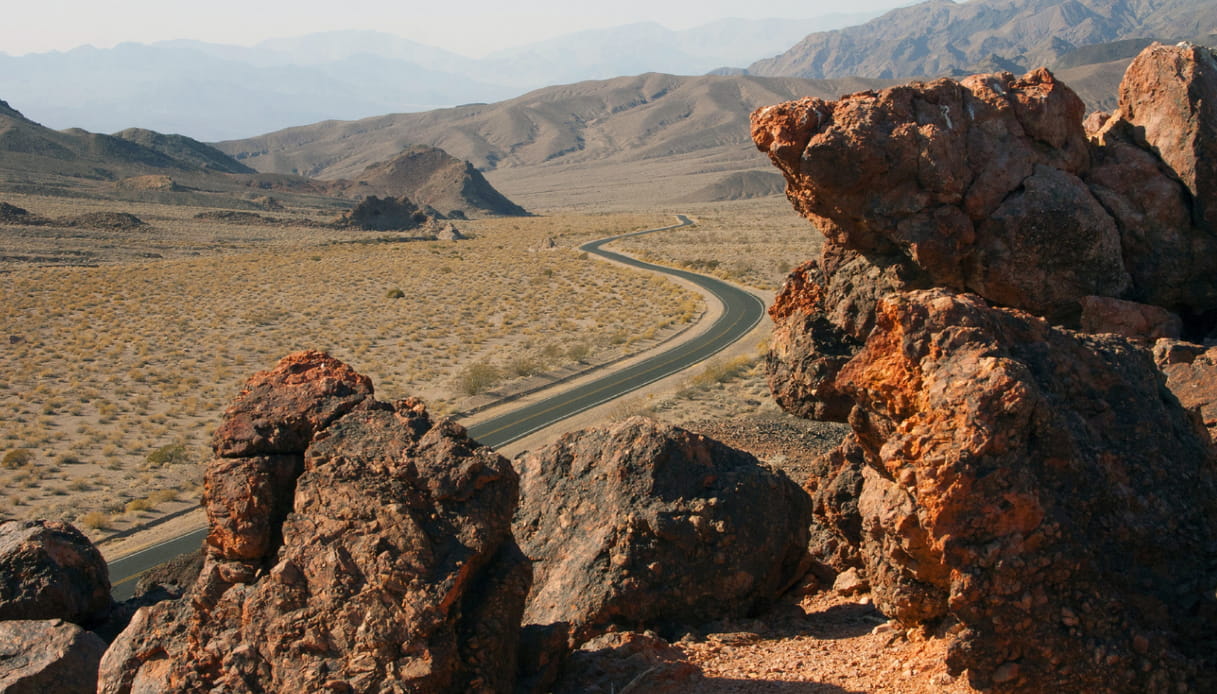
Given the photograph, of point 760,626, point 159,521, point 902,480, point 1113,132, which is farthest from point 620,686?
point 159,521

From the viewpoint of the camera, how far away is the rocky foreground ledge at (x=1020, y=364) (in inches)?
270

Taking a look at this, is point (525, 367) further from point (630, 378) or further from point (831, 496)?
point (831, 496)

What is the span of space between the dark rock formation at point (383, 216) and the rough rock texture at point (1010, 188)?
99732 millimetres

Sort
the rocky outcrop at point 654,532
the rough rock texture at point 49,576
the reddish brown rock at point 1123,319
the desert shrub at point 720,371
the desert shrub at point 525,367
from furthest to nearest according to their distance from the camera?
the desert shrub at point 525,367 → the desert shrub at point 720,371 → the reddish brown rock at point 1123,319 → the rough rock texture at point 49,576 → the rocky outcrop at point 654,532

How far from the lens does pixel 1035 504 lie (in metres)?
6.82

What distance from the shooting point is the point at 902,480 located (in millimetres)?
7195

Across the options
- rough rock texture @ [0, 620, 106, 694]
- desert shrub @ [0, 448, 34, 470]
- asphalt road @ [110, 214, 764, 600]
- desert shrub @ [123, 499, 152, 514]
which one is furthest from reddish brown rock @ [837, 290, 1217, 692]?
desert shrub @ [0, 448, 34, 470]

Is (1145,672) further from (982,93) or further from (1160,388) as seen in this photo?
(982,93)

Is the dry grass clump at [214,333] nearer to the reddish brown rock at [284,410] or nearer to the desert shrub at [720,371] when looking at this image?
the desert shrub at [720,371]

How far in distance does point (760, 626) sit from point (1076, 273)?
6650 mm

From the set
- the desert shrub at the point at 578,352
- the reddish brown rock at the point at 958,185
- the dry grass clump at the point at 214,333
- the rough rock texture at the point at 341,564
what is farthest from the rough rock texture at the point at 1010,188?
the desert shrub at the point at 578,352

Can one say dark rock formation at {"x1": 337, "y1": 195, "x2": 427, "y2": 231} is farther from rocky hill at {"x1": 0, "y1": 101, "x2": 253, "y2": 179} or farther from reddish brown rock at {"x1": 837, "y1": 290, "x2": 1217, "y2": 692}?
reddish brown rock at {"x1": 837, "y1": 290, "x2": 1217, "y2": 692}

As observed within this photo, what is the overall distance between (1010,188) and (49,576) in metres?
13.0

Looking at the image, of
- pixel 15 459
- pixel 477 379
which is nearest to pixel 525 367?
pixel 477 379
